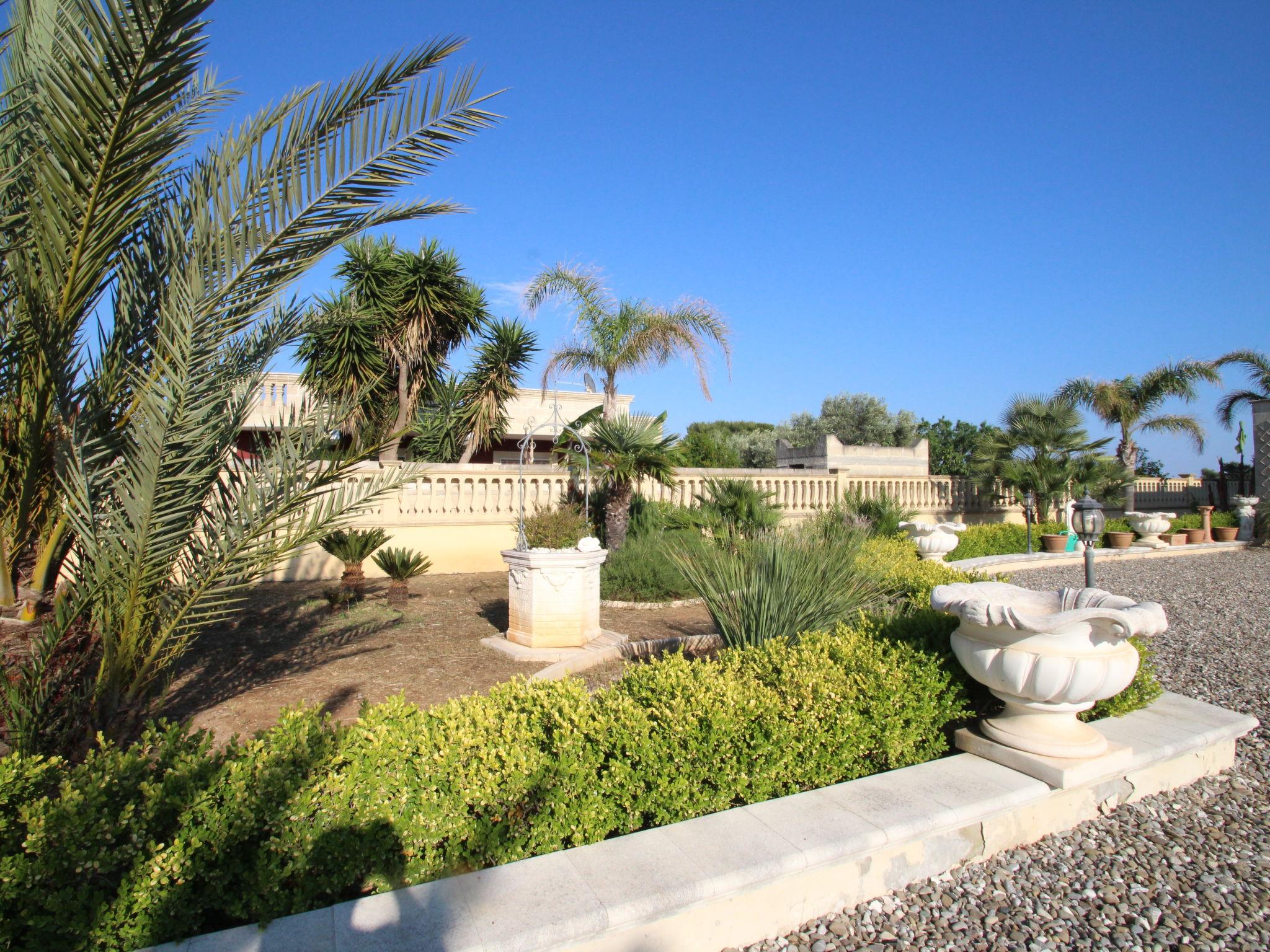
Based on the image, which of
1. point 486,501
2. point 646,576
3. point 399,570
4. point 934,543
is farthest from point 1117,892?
point 486,501

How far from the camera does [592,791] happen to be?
277 centimetres

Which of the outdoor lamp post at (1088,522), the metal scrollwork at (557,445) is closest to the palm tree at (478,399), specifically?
the metal scrollwork at (557,445)

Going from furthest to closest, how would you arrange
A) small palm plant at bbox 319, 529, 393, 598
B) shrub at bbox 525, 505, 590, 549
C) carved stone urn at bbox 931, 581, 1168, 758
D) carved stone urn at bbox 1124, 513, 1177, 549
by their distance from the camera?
carved stone urn at bbox 1124, 513, 1177, 549 → shrub at bbox 525, 505, 590, 549 → small palm plant at bbox 319, 529, 393, 598 → carved stone urn at bbox 931, 581, 1168, 758

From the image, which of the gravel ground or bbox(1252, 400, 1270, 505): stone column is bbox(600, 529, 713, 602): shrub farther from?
bbox(1252, 400, 1270, 505): stone column

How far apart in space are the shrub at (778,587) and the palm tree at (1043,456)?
36.8 feet

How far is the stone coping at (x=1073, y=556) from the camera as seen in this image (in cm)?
1212

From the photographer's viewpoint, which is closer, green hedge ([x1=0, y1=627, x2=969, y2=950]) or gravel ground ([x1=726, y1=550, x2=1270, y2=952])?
green hedge ([x1=0, y1=627, x2=969, y2=950])

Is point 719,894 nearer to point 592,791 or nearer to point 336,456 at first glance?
point 592,791

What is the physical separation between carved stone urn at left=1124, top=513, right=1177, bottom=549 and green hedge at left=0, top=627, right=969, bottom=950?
1492cm

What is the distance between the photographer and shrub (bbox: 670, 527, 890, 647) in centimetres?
491

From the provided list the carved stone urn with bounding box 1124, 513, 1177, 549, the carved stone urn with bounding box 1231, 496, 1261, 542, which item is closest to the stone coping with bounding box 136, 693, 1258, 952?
the carved stone urn with bounding box 1124, 513, 1177, 549

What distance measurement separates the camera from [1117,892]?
272 centimetres

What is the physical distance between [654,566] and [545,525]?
1.51 metres

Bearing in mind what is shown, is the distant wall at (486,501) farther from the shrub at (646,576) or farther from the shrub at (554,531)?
the shrub at (646,576)
